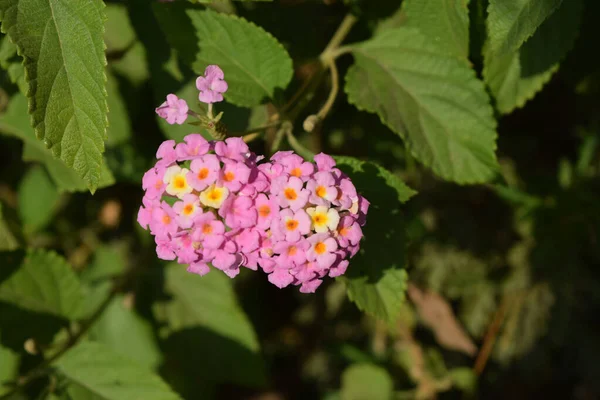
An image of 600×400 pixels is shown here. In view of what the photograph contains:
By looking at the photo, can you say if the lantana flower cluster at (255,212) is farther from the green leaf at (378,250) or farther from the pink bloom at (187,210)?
the green leaf at (378,250)

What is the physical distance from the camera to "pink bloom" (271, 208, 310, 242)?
3.32 feet

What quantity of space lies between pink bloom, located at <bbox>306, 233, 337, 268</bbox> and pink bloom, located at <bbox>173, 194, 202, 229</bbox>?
0.67 feet

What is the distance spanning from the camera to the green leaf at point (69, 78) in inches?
42.9

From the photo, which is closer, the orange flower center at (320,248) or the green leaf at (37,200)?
the orange flower center at (320,248)

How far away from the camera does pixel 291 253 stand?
1.04 metres

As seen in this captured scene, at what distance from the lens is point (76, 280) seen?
1.72m

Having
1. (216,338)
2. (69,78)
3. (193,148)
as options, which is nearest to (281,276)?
(193,148)

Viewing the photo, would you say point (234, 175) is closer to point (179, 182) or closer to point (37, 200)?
point (179, 182)

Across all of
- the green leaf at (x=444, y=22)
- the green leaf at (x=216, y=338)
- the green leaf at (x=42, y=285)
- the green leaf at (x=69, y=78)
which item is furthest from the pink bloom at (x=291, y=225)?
the green leaf at (x=216, y=338)

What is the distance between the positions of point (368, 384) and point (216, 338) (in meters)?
0.64

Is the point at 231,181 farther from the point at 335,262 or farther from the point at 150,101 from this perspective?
the point at 150,101

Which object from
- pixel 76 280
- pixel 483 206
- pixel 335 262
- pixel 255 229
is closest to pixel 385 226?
pixel 335 262

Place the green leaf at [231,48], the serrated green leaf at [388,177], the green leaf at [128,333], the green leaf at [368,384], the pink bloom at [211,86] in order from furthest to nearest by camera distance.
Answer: the green leaf at [368,384] → the green leaf at [128,333] → the green leaf at [231,48] → the serrated green leaf at [388,177] → the pink bloom at [211,86]

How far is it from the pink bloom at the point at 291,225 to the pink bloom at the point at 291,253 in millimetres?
14
